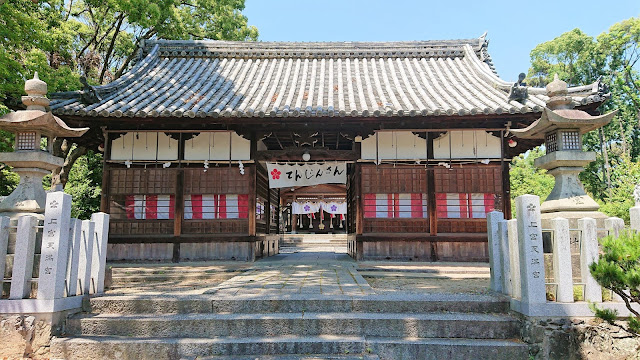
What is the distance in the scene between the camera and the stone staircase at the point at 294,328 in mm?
4871

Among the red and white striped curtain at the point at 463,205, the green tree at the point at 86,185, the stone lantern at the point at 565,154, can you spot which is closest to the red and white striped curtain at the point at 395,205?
the red and white striped curtain at the point at 463,205

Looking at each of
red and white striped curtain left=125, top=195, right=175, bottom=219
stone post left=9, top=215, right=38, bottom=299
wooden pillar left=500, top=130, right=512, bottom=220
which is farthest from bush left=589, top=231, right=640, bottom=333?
red and white striped curtain left=125, top=195, right=175, bottom=219

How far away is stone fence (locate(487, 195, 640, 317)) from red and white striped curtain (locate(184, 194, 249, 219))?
7517 millimetres

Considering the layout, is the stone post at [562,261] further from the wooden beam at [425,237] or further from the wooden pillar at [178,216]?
the wooden pillar at [178,216]

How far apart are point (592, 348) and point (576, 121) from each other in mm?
3378

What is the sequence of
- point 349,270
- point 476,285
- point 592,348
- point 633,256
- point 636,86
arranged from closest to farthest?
point 633,256, point 592,348, point 476,285, point 349,270, point 636,86

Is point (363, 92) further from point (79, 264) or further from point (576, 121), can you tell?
point (79, 264)

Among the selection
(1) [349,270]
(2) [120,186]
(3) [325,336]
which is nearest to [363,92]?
(1) [349,270]

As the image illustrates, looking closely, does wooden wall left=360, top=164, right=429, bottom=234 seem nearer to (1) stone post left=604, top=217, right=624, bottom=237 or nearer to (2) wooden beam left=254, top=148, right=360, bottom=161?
(2) wooden beam left=254, top=148, right=360, bottom=161

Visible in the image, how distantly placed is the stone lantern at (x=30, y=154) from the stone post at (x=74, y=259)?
2.48 feet

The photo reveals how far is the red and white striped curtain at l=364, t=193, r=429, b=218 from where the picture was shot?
36.4ft

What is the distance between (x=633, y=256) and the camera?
4086 mm

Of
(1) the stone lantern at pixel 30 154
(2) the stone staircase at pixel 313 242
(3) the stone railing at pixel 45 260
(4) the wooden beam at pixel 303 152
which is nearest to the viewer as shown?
(3) the stone railing at pixel 45 260

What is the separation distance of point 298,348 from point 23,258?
4.06 m
